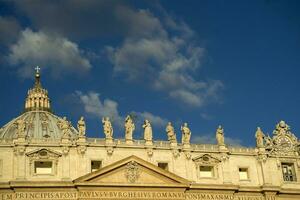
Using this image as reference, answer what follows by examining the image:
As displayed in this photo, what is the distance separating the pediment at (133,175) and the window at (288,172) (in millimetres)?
13581

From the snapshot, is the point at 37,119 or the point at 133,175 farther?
the point at 37,119

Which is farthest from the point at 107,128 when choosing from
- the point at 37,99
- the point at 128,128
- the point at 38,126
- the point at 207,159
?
the point at 37,99

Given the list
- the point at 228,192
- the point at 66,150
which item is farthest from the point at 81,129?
the point at 228,192

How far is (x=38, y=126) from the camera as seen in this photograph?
103 meters

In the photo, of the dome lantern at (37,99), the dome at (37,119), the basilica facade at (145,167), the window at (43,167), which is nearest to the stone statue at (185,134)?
the basilica facade at (145,167)

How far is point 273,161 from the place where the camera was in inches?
2719

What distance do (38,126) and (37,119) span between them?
3349mm

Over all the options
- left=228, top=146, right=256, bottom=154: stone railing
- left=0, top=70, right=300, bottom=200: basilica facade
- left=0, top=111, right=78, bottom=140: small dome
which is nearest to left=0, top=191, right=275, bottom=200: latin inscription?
left=0, top=70, right=300, bottom=200: basilica facade

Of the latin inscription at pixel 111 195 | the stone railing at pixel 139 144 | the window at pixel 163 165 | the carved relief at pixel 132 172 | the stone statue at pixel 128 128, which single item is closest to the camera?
the latin inscription at pixel 111 195

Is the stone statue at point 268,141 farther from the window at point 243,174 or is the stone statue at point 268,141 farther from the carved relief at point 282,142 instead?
the window at point 243,174

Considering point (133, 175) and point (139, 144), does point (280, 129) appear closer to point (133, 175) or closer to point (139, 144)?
point (139, 144)

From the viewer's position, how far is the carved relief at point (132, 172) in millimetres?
61625

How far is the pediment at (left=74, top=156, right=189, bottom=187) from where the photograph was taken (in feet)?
199

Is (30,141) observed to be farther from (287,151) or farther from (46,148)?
(287,151)
